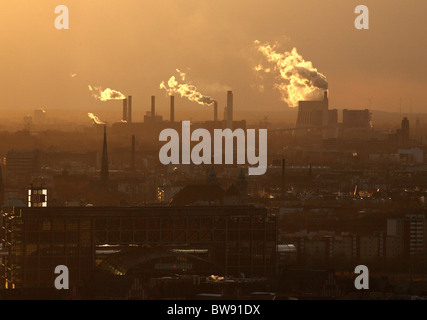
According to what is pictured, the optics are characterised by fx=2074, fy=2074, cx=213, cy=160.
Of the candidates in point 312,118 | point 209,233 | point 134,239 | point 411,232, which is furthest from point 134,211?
point 312,118

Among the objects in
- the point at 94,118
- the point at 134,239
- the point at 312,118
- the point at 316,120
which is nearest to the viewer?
the point at 134,239

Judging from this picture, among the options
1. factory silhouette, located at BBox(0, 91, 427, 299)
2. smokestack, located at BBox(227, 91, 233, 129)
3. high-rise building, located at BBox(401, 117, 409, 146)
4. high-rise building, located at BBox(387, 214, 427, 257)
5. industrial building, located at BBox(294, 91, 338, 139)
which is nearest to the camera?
factory silhouette, located at BBox(0, 91, 427, 299)

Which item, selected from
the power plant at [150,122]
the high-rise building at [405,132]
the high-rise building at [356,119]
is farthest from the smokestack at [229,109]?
the high-rise building at [356,119]

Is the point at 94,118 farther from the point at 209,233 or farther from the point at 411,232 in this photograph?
the point at 209,233

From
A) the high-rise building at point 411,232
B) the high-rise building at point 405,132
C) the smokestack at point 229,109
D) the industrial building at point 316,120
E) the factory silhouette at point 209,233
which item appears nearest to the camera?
the factory silhouette at point 209,233

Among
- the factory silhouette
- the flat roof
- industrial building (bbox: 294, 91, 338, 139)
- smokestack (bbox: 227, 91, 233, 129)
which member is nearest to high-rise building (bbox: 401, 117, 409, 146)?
industrial building (bbox: 294, 91, 338, 139)

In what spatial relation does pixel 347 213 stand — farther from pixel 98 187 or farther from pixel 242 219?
pixel 242 219

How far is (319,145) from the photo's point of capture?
148 m

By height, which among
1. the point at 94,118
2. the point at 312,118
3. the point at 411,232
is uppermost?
the point at 312,118

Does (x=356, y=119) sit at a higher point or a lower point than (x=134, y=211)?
higher

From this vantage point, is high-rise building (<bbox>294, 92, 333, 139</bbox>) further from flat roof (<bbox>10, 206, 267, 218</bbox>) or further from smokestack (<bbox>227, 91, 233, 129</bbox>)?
flat roof (<bbox>10, 206, 267, 218</bbox>)

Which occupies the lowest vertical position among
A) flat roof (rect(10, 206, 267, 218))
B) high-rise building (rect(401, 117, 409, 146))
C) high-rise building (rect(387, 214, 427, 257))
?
high-rise building (rect(387, 214, 427, 257))

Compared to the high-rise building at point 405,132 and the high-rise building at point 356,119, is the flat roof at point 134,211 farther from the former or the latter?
the high-rise building at point 356,119
